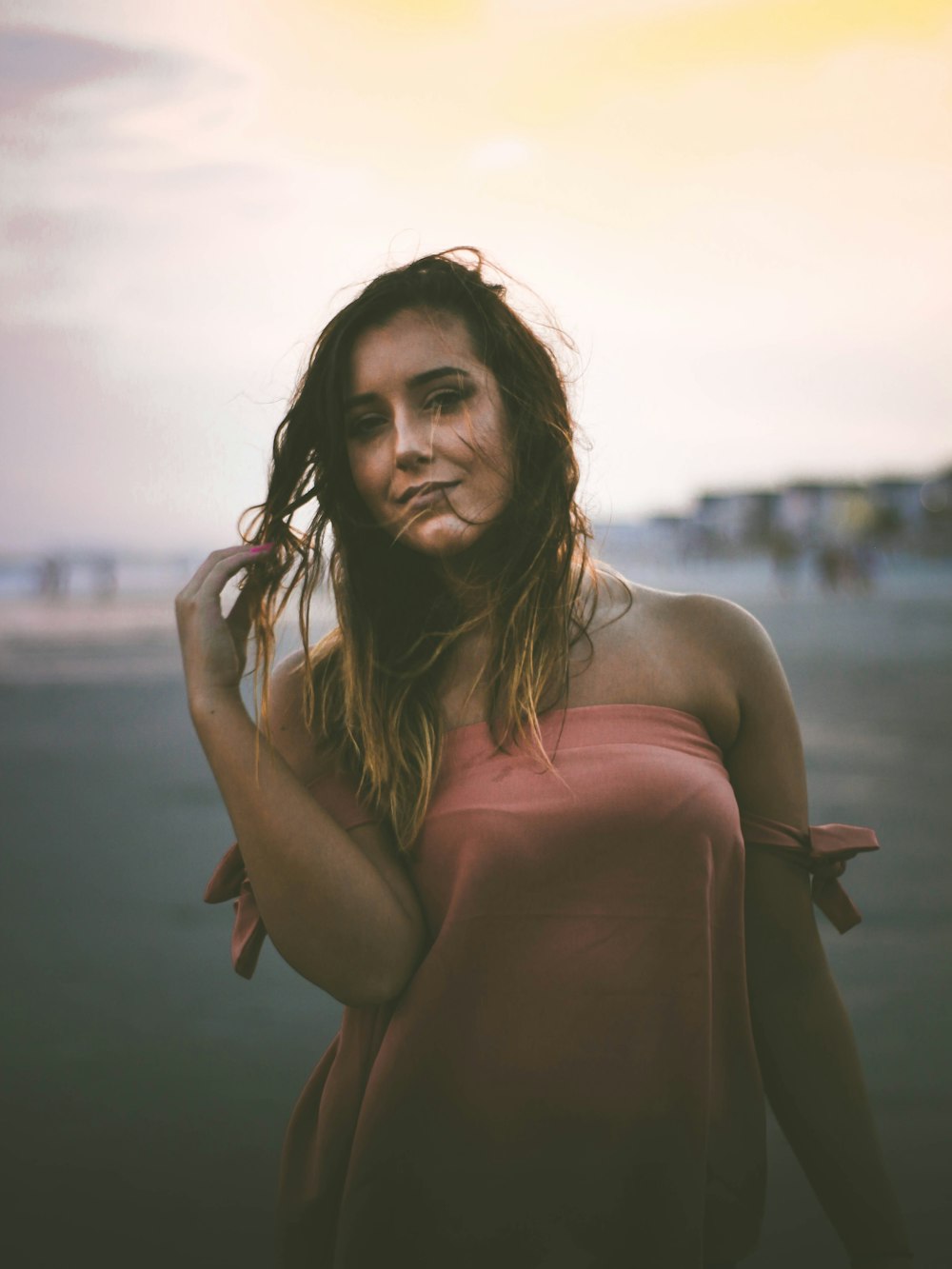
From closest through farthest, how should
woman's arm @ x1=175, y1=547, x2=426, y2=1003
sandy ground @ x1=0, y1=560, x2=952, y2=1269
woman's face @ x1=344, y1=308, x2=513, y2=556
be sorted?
woman's arm @ x1=175, y1=547, x2=426, y2=1003, woman's face @ x1=344, y1=308, x2=513, y2=556, sandy ground @ x1=0, y1=560, x2=952, y2=1269

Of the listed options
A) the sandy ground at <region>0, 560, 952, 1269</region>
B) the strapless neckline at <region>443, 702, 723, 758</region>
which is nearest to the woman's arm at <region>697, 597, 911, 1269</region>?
the strapless neckline at <region>443, 702, 723, 758</region>

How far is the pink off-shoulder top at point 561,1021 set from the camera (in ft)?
5.16

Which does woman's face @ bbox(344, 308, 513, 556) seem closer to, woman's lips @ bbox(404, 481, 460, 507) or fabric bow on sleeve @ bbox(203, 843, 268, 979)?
woman's lips @ bbox(404, 481, 460, 507)

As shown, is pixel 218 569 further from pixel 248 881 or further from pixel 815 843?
pixel 815 843

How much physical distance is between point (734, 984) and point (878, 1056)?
269 centimetres

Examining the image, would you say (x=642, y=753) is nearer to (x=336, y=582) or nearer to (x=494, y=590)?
(x=494, y=590)

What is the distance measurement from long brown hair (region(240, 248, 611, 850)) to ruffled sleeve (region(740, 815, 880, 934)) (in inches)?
14.2

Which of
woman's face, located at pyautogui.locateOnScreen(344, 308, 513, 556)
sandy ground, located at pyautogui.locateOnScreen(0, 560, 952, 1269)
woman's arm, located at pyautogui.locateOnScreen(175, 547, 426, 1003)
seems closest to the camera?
woman's arm, located at pyautogui.locateOnScreen(175, 547, 426, 1003)

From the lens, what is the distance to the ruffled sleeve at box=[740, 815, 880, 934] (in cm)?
175

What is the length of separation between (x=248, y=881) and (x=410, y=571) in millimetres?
517

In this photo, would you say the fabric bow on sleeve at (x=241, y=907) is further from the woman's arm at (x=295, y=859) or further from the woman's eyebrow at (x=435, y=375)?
the woman's eyebrow at (x=435, y=375)

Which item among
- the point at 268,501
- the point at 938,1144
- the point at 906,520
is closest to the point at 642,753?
the point at 268,501

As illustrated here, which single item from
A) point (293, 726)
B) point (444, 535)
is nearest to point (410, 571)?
point (444, 535)

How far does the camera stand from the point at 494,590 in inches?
69.7
